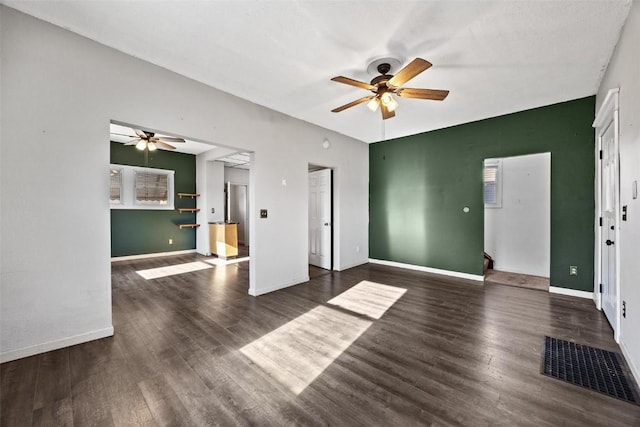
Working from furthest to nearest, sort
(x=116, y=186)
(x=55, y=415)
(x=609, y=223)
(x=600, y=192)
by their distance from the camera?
(x=116, y=186) → (x=600, y=192) → (x=609, y=223) → (x=55, y=415)

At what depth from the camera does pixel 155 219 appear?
267 inches

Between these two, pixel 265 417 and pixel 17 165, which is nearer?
pixel 265 417

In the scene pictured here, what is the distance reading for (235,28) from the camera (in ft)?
7.56

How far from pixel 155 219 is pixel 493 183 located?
8.09 m

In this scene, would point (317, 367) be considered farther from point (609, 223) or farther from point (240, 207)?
point (240, 207)

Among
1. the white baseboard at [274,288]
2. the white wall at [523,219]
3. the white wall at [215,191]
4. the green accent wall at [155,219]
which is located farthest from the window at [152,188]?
the white wall at [523,219]

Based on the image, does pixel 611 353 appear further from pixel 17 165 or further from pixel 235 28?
pixel 17 165

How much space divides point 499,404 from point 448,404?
1.08 feet

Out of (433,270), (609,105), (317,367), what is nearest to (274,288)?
(317,367)

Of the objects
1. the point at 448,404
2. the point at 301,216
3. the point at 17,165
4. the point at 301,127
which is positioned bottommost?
the point at 448,404

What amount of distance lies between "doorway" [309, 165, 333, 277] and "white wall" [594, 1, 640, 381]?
13.0ft

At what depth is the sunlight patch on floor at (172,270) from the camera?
4.97 meters

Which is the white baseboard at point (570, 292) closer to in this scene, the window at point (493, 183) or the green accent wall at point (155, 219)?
the window at point (493, 183)

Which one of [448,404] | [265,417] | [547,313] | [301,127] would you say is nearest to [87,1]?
[301,127]
